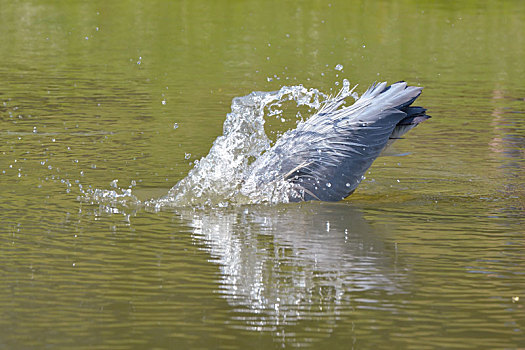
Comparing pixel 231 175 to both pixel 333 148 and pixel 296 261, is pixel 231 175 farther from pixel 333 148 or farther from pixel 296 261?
pixel 296 261

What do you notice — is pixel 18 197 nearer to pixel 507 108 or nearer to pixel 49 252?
pixel 49 252

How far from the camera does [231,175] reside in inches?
349

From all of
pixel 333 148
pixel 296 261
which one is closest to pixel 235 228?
pixel 296 261

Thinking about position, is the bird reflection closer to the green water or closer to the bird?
the green water

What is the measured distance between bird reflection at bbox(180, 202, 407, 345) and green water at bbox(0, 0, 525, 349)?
2cm

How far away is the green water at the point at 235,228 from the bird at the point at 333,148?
0.19m

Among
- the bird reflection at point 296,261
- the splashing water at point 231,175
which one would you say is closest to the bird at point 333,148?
the splashing water at point 231,175

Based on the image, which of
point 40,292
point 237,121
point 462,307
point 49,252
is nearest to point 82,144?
point 237,121

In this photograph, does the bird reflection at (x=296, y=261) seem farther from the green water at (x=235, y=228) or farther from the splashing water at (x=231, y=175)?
the splashing water at (x=231, y=175)

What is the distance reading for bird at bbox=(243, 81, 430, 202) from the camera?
866 centimetres

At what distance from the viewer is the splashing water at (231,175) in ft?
28.3

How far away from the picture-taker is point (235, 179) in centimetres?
883

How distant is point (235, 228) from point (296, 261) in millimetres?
1051

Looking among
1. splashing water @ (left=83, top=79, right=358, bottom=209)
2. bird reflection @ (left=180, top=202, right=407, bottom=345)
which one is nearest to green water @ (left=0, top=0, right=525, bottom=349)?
bird reflection @ (left=180, top=202, right=407, bottom=345)
